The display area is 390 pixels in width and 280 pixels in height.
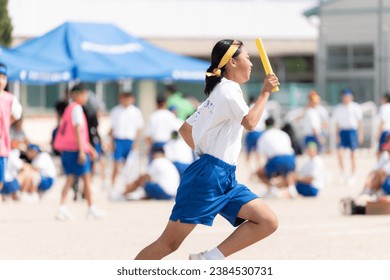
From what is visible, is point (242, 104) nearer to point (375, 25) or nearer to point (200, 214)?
point (200, 214)

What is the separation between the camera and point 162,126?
1825 centimetres

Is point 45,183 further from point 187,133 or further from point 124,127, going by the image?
point 187,133

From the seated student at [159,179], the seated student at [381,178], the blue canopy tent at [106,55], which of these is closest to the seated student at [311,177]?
the seated student at [159,179]

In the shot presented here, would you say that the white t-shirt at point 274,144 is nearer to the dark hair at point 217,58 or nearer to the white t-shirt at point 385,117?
the white t-shirt at point 385,117

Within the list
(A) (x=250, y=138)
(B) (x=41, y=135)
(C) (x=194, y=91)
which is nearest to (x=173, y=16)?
(C) (x=194, y=91)

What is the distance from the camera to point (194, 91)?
1613 inches

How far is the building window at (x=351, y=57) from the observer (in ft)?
111

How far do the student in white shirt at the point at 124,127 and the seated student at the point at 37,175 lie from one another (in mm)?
1782

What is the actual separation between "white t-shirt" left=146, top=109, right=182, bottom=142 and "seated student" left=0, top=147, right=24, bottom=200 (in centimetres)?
202

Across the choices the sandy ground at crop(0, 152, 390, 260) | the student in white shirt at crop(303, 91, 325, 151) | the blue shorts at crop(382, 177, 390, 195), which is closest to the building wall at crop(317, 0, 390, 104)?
the student in white shirt at crop(303, 91, 325, 151)

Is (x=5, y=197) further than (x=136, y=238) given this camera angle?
Yes

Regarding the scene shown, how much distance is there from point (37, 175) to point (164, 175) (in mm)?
1773

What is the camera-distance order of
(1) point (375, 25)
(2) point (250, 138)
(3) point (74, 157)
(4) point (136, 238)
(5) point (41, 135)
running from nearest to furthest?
(4) point (136, 238) → (3) point (74, 157) → (2) point (250, 138) → (1) point (375, 25) → (5) point (41, 135)

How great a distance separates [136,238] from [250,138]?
11322 mm
